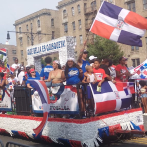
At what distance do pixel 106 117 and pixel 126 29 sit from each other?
291cm

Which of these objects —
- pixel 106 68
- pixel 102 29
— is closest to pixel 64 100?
pixel 106 68

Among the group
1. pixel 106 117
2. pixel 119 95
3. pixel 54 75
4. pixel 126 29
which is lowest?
pixel 106 117

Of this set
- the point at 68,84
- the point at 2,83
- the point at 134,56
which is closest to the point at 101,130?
the point at 68,84

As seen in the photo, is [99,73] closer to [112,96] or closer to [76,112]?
[112,96]

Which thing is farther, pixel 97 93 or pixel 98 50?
pixel 98 50

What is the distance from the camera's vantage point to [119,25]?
8.56m

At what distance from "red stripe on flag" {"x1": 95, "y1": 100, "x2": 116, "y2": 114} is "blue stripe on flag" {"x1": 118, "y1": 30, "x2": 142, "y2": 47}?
2132mm

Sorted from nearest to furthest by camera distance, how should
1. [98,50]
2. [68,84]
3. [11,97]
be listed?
[68,84], [11,97], [98,50]

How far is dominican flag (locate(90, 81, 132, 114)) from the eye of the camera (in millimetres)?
6820

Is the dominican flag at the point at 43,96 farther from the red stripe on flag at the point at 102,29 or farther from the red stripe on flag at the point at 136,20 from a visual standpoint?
the red stripe on flag at the point at 136,20

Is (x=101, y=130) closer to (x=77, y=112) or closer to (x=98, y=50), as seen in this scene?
(x=77, y=112)

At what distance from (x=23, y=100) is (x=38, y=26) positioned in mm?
47948

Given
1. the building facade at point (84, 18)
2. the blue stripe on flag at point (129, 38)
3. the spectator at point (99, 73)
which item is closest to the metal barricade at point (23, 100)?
the spectator at point (99, 73)

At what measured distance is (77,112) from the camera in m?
6.70
